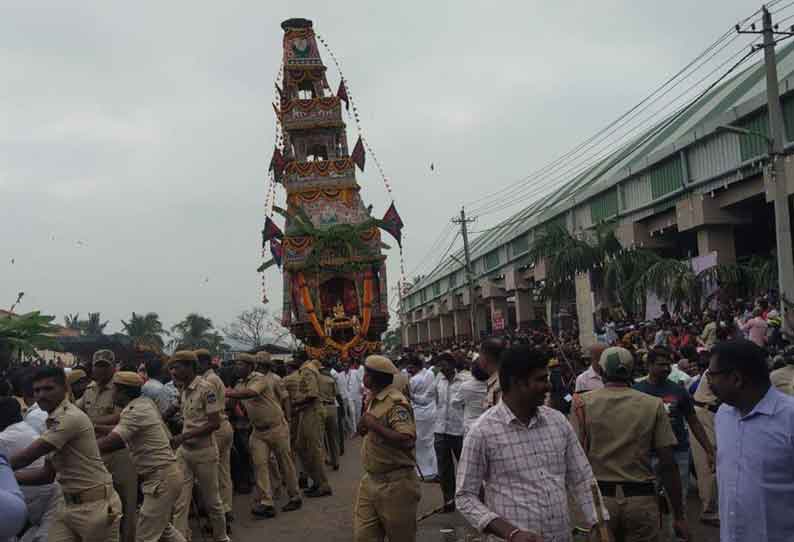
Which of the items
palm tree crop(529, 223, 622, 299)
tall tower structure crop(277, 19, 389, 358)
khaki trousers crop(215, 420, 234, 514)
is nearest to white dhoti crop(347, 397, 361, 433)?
khaki trousers crop(215, 420, 234, 514)

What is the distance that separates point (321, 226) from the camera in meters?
38.5

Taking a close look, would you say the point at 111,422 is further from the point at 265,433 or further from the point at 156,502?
the point at 265,433

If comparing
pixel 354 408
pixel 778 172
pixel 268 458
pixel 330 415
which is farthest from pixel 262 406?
pixel 778 172

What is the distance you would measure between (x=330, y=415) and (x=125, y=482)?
21.7 ft

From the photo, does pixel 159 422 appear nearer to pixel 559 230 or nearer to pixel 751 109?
pixel 751 109

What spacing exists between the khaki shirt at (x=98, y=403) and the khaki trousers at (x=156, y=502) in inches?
52.2

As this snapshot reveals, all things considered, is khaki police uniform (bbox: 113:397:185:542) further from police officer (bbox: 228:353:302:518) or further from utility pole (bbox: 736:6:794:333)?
utility pole (bbox: 736:6:794:333)

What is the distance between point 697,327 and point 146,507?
44.6ft

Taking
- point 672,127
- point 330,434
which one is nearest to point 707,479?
point 330,434

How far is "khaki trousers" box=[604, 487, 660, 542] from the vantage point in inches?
190

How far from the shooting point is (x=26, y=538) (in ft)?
19.4

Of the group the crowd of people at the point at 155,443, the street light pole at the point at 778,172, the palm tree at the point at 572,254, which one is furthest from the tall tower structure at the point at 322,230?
the crowd of people at the point at 155,443

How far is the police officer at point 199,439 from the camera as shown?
8.09 m

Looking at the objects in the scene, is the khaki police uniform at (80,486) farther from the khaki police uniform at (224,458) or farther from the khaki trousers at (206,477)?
the khaki police uniform at (224,458)
